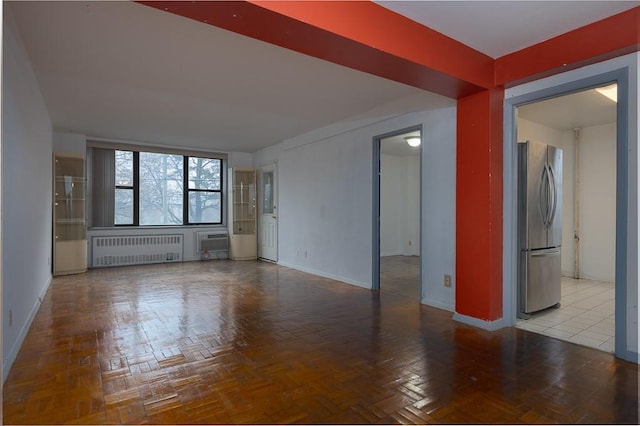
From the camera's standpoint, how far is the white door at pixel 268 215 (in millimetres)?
7453

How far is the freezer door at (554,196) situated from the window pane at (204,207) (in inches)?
260

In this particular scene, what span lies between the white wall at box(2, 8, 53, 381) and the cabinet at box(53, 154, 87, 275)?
2.04 meters

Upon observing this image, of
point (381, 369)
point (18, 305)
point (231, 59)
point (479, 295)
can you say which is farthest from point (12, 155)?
point (479, 295)

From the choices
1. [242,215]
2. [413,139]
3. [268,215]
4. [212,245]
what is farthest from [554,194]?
[212,245]

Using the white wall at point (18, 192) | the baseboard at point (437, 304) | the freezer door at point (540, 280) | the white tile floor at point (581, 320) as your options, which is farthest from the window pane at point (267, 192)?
the white tile floor at point (581, 320)

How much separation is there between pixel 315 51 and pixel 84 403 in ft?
8.64

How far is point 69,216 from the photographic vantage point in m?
6.06

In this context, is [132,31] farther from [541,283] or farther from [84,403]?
[541,283]

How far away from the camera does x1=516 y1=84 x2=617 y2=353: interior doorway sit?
475 centimetres

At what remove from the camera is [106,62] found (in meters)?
3.38

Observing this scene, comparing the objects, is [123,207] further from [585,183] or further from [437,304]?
[585,183]

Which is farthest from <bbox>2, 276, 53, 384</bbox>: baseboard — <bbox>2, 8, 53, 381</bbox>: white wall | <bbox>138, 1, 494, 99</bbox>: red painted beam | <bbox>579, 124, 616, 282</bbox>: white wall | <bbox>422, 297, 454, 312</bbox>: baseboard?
<bbox>579, 124, 616, 282</bbox>: white wall

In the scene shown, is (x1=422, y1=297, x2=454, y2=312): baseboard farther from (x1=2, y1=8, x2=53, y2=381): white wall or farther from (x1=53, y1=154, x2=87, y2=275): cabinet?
(x1=53, y1=154, x2=87, y2=275): cabinet

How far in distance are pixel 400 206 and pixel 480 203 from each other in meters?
5.61
